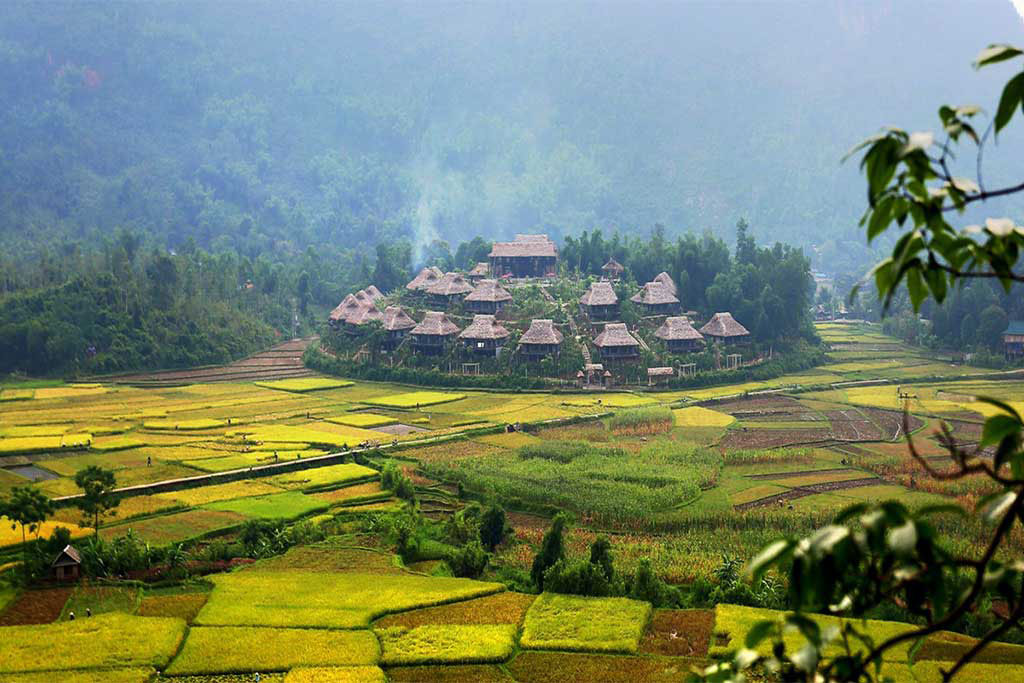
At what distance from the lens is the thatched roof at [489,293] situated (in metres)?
48.3

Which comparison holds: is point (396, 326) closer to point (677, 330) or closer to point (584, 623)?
point (677, 330)

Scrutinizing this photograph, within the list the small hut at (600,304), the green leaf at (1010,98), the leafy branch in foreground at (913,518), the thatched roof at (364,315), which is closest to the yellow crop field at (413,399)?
the thatched roof at (364,315)

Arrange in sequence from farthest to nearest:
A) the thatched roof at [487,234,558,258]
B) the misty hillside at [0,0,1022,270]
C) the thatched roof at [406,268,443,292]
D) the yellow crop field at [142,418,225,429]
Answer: the misty hillside at [0,0,1022,270] < the thatched roof at [487,234,558,258] < the thatched roof at [406,268,443,292] < the yellow crop field at [142,418,225,429]

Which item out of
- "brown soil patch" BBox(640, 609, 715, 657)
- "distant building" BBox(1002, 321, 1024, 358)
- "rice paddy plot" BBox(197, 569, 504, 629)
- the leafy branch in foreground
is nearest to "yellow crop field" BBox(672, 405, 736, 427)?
"distant building" BBox(1002, 321, 1024, 358)

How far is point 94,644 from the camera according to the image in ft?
55.6

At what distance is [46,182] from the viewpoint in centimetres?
10056

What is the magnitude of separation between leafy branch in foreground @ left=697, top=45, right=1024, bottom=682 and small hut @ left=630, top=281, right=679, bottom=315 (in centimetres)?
4572

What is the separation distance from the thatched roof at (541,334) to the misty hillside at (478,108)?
61.7 meters

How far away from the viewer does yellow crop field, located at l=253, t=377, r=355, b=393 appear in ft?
143

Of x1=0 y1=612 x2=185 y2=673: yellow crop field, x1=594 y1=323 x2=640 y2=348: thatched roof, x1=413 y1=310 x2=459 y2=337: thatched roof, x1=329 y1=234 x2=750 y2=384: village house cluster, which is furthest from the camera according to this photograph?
x1=413 y1=310 x2=459 y2=337: thatched roof

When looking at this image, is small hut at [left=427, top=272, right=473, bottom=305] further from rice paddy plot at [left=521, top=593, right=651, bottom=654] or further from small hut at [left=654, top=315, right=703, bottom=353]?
rice paddy plot at [left=521, top=593, right=651, bottom=654]

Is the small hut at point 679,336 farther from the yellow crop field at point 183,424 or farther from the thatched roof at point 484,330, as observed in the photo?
the yellow crop field at point 183,424

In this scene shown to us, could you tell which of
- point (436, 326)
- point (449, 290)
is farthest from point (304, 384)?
point (449, 290)

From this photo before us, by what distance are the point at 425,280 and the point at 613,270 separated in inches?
356
